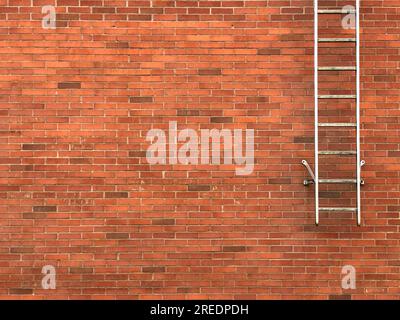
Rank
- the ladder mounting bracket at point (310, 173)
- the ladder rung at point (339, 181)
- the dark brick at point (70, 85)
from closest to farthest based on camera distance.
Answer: the ladder rung at point (339, 181), the ladder mounting bracket at point (310, 173), the dark brick at point (70, 85)

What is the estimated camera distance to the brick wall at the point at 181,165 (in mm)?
5180

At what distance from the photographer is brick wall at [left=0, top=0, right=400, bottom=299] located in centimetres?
518

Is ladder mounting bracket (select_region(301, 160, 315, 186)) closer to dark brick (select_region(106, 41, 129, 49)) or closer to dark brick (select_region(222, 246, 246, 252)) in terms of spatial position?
dark brick (select_region(222, 246, 246, 252))

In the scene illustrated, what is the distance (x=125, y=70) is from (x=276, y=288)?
7.82 feet

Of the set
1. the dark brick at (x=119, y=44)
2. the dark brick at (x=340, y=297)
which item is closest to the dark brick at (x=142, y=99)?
the dark brick at (x=119, y=44)

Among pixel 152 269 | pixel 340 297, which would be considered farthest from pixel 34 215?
pixel 340 297

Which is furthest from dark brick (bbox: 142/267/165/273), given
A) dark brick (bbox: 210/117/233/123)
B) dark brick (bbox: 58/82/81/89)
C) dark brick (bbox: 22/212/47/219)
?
dark brick (bbox: 58/82/81/89)

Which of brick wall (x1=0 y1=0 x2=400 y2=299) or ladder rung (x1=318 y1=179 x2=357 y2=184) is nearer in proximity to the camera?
ladder rung (x1=318 y1=179 x2=357 y2=184)

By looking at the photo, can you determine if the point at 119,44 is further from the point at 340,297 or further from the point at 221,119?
the point at 340,297

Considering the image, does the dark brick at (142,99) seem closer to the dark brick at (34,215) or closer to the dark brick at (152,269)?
the dark brick at (34,215)

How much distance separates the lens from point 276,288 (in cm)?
518

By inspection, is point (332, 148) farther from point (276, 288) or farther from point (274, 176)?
point (276, 288)

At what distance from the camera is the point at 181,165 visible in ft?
17.2

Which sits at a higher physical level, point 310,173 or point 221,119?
point 221,119
